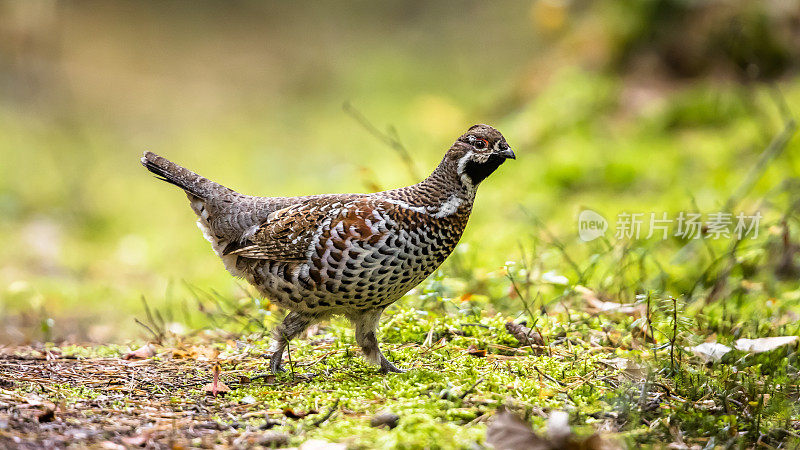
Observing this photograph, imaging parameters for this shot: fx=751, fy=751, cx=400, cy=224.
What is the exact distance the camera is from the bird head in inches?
156

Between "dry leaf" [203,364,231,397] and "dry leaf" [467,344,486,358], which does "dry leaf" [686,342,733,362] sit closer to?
"dry leaf" [467,344,486,358]

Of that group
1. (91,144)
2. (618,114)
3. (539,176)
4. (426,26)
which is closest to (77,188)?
(91,144)

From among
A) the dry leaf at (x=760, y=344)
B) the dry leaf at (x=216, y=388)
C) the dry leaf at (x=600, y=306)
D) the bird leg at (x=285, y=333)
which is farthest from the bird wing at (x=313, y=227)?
the dry leaf at (x=760, y=344)

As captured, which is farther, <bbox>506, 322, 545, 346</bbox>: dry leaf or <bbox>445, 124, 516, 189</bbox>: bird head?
<bbox>506, 322, 545, 346</bbox>: dry leaf

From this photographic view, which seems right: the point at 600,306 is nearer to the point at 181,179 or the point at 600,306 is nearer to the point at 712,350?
the point at 712,350

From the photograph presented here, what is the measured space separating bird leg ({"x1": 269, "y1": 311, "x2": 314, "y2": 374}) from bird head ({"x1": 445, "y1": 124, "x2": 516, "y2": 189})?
3.83 ft

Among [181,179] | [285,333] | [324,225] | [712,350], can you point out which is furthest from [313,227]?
[712,350]

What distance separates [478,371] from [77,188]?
9.01 meters

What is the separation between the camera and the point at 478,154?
3986 mm

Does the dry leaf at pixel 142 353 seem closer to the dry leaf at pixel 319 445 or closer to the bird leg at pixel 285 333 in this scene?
the bird leg at pixel 285 333

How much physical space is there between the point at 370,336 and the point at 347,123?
447 inches

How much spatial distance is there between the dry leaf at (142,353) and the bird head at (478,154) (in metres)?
2.14

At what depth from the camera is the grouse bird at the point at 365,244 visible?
3.84 meters

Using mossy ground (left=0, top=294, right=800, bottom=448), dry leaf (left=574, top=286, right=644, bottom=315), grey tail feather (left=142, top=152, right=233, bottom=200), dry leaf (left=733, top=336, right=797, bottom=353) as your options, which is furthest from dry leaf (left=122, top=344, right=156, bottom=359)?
dry leaf (left=733, top=336, right=797, bottom=353)
